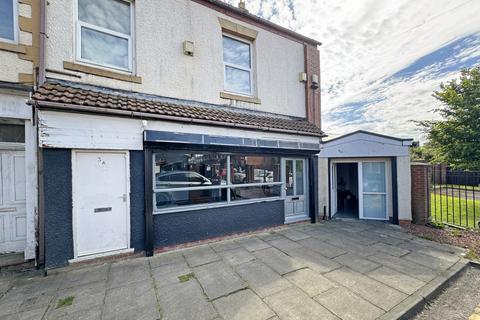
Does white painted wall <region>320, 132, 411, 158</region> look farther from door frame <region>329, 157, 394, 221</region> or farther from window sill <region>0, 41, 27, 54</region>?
window sill <region>0, 41, 27, 54</region>

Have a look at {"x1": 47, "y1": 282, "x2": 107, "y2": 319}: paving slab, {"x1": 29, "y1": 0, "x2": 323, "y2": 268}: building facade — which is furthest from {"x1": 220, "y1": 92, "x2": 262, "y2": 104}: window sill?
{"x1": 47, "y1": 282, "x2": 107, "y2": 319}: paving slab

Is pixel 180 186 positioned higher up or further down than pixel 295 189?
higher up

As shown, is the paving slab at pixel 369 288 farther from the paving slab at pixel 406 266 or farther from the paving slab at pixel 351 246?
the paving slab at pixel 351 246

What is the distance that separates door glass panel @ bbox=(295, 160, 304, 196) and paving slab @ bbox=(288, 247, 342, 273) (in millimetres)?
2863

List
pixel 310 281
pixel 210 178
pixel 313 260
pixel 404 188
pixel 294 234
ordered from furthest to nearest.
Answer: pixel 404 188, pixel 294 234, pixel 210 178, pixel 313 260, pixel 310 281

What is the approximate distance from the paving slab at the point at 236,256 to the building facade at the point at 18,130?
153 inches

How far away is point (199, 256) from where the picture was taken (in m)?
4.72

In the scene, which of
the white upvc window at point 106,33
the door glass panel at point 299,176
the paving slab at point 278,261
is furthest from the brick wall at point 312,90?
Answer: the white upvc window at point 106,33

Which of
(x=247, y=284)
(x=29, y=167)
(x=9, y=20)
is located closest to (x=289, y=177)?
(x=247, y=284)

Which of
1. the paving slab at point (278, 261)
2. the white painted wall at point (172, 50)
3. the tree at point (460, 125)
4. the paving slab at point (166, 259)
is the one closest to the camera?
the paving slab at point (278, 261)

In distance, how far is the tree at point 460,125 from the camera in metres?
12.3

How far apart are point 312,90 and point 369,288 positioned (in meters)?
7.17

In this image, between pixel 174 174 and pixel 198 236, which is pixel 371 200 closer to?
pixel 198 236

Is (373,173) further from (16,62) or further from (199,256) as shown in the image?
(16,62)
